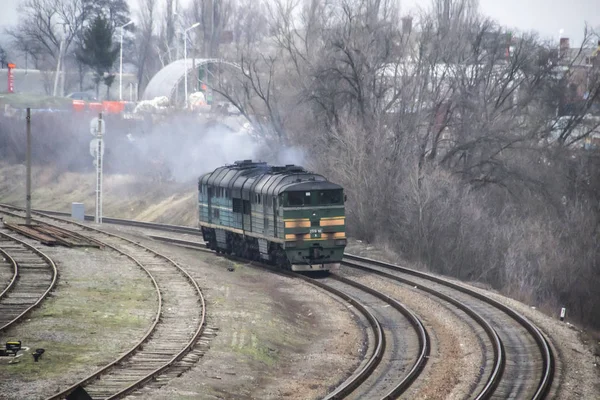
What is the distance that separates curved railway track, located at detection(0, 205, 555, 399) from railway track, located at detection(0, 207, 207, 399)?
3300mm

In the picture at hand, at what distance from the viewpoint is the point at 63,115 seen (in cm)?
7488

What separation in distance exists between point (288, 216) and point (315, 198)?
42.9 inches

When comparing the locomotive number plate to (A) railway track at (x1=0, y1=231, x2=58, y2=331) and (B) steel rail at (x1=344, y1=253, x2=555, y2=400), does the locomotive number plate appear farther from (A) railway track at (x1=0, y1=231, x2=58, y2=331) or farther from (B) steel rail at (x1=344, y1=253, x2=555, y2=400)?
(A) railway track at (x1=0, y1=231, x2=58, y2=331)

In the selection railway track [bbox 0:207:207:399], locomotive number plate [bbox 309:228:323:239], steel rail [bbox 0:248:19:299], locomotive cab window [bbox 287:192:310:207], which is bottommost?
railway track [bbox 0:207:207:399]

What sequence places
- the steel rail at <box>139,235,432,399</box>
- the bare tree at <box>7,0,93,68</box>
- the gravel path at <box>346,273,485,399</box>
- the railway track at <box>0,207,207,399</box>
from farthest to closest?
the bare tree at <box>7,0,93,68</box>, the gravel path at <box>346,273,485,399</box>, the steel rail at <box>139,235,432,399</box>, the railway track at <box>0,207,207,399</box>

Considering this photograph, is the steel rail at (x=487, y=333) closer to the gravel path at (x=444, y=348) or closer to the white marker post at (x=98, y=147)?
the gravel path at (x=444, y=348)

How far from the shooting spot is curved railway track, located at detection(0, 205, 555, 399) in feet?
54.6

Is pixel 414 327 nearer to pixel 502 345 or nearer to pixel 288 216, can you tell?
pixel 502 345

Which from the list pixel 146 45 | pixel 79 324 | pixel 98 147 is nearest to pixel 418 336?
pixel 79 324

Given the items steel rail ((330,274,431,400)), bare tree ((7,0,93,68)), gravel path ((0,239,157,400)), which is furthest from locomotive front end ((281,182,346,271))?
bare tree ((7,0,93,68))

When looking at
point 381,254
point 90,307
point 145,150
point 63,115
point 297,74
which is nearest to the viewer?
point 90,307

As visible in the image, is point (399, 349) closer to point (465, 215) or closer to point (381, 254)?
point (381, 254)

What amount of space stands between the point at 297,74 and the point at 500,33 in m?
15.0

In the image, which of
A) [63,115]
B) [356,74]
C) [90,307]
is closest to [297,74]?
[356,74]
